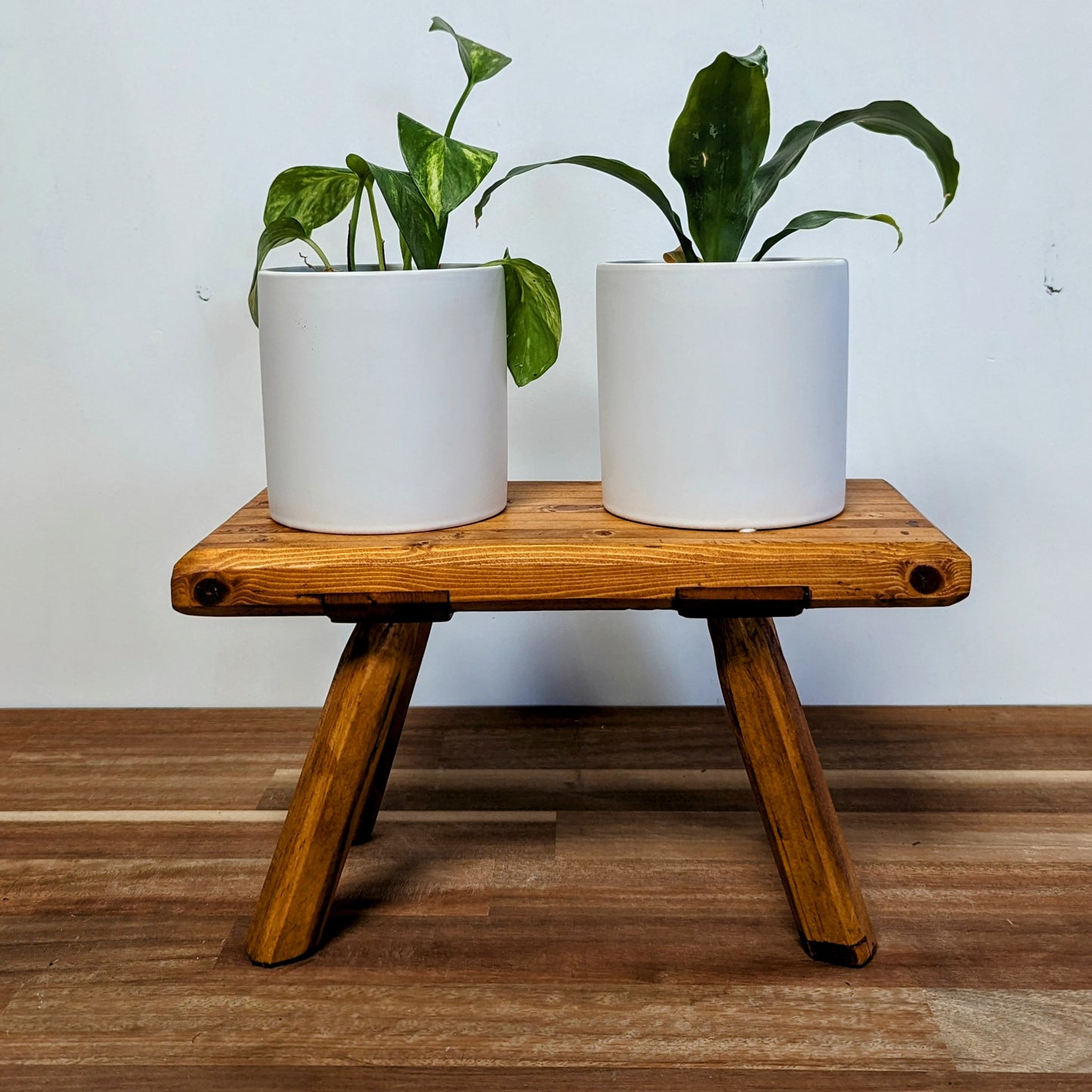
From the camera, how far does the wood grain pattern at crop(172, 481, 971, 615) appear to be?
0.77 m

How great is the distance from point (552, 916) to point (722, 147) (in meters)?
0.57

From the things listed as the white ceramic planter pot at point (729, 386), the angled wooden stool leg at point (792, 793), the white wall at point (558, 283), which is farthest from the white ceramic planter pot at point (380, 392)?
the white wall at point (558, 283)

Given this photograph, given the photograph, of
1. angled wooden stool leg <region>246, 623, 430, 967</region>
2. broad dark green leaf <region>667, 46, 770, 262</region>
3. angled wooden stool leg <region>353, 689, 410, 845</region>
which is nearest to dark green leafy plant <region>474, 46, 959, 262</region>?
broad dark green leaf <region>667, 46, 770, 262</region>

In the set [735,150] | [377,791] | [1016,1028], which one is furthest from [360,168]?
[1016,1028]

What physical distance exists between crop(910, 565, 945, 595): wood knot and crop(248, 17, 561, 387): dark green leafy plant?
302mm

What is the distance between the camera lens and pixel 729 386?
31.2 inches

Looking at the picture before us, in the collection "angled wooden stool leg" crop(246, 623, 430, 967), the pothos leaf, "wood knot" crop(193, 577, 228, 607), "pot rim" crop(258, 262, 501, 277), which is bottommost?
"angled wooden stool leg" crop(246, 623, 430, 967)

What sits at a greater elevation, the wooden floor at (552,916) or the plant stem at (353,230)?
the plant stem at (353,230)

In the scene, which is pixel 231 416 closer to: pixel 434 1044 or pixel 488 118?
pixel 488 118

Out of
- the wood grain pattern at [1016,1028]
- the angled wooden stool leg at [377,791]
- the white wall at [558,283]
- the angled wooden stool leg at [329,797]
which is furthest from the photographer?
the white wall at [558,283]

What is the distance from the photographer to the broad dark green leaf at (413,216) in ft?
2.54

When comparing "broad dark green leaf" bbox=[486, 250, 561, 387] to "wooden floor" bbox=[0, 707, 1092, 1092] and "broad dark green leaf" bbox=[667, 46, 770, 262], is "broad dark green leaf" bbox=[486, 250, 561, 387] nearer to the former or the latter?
"broad dark green leaf" bbox=[667, 46, 770, 262]

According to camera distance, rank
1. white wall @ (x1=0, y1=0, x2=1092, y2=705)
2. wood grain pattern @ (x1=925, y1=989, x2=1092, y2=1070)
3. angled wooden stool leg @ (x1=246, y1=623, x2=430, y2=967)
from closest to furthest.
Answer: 1. wood grain pattern @ (x1=925, y1=989, x2=1092, y2=1070)
2. angled wooden stool leg @ (x1=246, y1=623, x2=430, y2=967)
3. white wall @ (x1=0, y1=0, x2=1092, y2=705)

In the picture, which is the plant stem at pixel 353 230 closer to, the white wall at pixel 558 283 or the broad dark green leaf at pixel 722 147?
the broad dark green leaf at pixel 722 147
